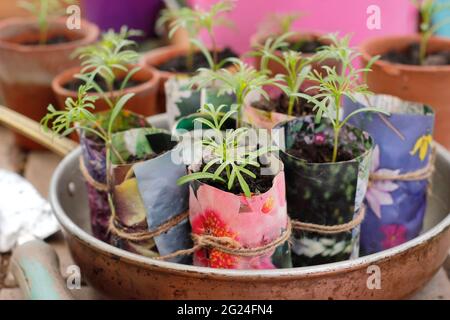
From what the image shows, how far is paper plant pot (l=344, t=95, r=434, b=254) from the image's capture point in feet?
2.39

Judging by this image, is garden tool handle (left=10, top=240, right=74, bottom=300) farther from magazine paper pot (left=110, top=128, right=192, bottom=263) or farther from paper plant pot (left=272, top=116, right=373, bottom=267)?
paper plant pot (left=272, top=116, right=373, bottom=267)

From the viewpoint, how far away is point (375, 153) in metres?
0.74

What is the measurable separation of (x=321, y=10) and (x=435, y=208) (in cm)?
54

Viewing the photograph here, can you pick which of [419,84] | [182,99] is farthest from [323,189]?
[419,84]

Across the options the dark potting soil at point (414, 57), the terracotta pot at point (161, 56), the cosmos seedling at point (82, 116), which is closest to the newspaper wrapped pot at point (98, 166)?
the cosmos seedling at point (82, 116)

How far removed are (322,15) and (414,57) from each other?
0.23 meters

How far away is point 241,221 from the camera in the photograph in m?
0.61

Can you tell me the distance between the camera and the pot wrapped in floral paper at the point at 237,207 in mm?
600

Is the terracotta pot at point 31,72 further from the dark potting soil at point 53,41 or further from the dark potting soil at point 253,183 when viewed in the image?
the dark potting soil at point 253,183

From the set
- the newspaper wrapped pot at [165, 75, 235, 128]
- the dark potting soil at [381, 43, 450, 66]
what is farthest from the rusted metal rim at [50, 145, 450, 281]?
the dark potting soil at [381, 43, 450, 66]

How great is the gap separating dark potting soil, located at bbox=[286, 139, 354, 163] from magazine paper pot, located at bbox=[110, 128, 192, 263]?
0.13 meters

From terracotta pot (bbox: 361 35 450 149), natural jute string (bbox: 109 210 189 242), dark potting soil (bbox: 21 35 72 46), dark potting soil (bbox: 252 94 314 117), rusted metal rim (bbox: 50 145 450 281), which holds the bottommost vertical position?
rusted metal rim (bbox: 50 145 450 281)
